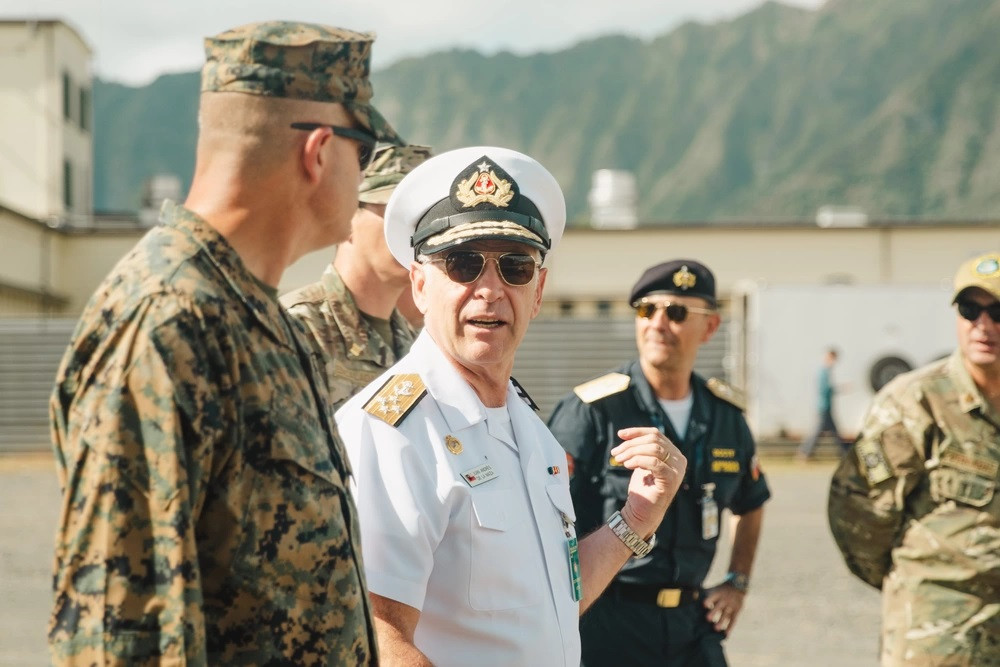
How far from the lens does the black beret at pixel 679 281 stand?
171 inches

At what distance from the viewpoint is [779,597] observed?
29.7 ft

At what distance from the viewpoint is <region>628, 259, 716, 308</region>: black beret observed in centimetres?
434

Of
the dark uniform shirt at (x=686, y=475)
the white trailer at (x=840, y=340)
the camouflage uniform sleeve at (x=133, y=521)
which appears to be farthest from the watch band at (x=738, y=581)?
the white trailer at (x=840, y=340)

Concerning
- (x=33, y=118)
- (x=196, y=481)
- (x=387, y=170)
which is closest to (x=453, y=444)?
(x=196, y=481)

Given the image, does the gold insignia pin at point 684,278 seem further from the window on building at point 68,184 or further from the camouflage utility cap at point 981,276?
the window on building at point 68,184

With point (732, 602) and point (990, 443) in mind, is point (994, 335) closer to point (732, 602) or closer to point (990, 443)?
point (990, 443)

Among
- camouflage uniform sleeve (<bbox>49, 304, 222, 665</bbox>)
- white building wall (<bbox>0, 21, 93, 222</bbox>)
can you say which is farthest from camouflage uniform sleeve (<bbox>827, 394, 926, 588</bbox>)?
white building wall (<bbox>0, 21, 93, 222</bbox>)

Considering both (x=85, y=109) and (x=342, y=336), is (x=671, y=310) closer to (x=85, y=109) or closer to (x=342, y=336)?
(x=342, y=336)

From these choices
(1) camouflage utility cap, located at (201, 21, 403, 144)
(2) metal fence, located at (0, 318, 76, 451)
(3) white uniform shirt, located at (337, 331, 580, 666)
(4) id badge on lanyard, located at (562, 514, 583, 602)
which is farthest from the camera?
(2) metal fence, located at (0, 318, 76, 451)

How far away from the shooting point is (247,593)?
5.69 feet

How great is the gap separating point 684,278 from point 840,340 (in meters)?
16.2

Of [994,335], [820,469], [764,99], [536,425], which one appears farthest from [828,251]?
[764,99]

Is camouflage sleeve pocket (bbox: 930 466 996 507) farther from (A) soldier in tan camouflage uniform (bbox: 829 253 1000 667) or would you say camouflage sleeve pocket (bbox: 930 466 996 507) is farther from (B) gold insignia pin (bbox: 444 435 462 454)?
(B) gold insignia pin (bbox: 444 435 462 454)

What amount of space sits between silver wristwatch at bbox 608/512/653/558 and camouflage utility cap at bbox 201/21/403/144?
118 centimetres
